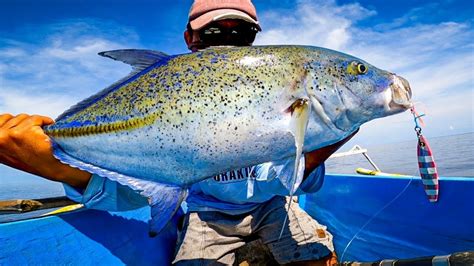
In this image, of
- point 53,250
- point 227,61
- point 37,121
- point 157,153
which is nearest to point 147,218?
point 53,250

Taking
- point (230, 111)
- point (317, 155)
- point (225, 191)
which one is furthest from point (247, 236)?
point (230, 111)

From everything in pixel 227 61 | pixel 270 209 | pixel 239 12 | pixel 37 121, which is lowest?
pixel 270 209

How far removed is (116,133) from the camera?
5.15 ft

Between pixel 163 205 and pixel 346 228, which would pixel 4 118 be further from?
pixel 346 228

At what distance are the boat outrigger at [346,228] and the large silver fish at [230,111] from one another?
950 mm

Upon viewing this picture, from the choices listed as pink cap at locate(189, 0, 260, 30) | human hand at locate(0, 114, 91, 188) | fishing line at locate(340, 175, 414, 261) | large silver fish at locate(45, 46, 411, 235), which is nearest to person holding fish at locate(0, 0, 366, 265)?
pink cap at locate(189, 0, 260, 30)

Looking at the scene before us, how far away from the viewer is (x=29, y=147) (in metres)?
1.75

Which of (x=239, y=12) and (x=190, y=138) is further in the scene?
(x=239, y=12)

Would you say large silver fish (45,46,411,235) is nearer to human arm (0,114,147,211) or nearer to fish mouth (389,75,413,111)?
fish mouth (389,75,413,111)

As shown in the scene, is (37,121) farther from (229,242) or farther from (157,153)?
(229,242)

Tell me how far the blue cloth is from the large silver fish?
23 centimetres

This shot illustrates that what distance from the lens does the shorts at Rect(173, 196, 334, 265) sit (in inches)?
111

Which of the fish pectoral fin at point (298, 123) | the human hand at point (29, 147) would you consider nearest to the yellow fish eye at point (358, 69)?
the fish pectoral fin at point (298, 123)

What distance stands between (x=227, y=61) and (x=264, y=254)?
107 inches
